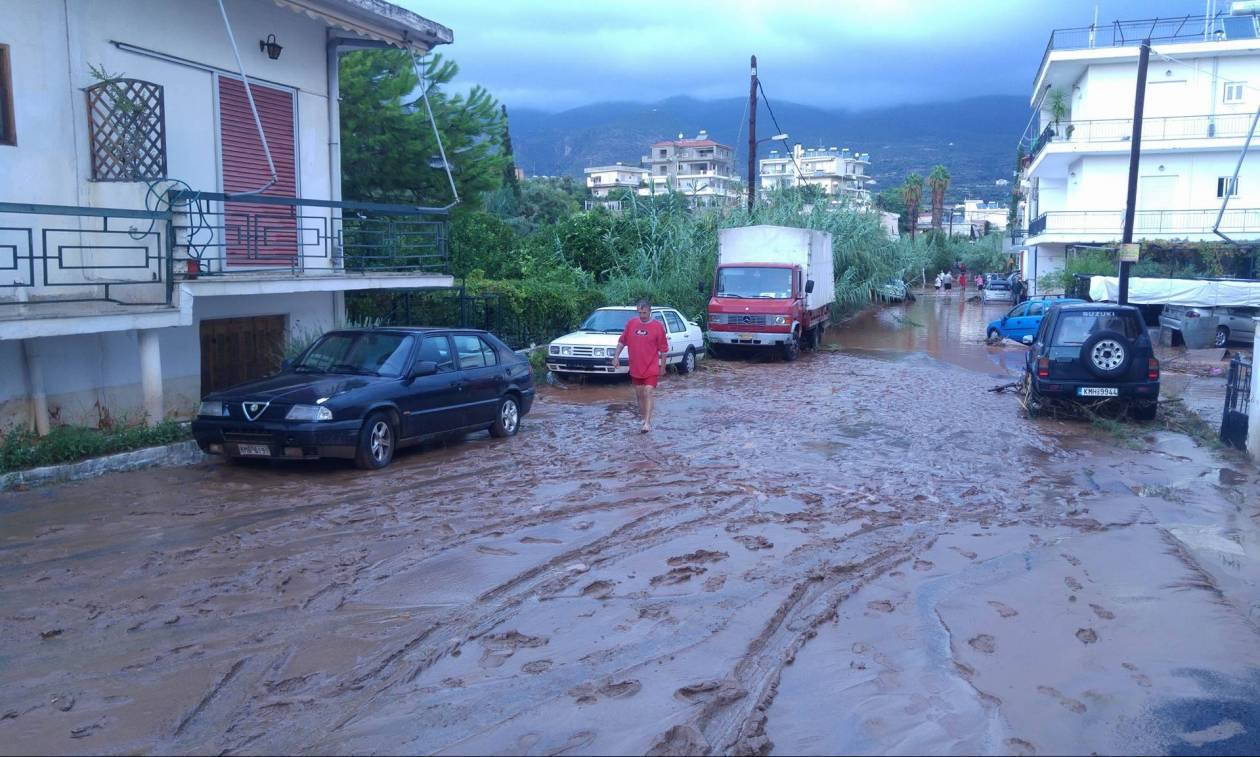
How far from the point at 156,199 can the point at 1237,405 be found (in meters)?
13.6

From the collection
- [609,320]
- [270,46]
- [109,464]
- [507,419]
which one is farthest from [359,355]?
[609,320]

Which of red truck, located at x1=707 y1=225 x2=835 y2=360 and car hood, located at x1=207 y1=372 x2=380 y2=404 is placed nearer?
car hood, located at x1=207 y1=372 x2=380 y2=404

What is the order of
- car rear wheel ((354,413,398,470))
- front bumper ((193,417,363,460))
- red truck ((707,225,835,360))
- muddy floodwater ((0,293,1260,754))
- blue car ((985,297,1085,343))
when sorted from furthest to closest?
1. blue car ((985,297,1085,343))
2. red truck ((707,225,835,360))
3. car rear wheel ((354,413,398,470))
4. front bumper ((193,417,363,460))
5. muddy floodwater ((0,293,1260,754))

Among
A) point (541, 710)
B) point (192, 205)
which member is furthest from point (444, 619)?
point (192, 205)

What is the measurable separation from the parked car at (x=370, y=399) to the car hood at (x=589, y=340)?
551 cm

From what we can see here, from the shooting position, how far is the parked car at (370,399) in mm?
10344

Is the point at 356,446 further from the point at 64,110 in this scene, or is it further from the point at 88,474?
the point at 64,110

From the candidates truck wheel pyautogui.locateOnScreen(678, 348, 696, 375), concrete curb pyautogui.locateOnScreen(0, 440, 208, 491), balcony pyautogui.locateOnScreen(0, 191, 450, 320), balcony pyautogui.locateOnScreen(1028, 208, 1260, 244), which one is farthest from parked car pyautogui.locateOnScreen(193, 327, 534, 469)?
balcony pyautogui.locateOnScreen(1028, 208, 1260, 244)

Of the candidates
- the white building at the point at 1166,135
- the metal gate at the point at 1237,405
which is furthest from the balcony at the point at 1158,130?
the metal gate at the point at 1237,405

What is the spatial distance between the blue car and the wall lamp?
23315mm

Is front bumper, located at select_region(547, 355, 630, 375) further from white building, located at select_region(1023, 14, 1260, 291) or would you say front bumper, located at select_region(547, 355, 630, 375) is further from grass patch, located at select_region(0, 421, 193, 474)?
white building, located at select_region(1023, 14, 1260, 291)

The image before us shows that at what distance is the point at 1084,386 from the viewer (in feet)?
49.8

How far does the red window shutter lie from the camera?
45.6 ft

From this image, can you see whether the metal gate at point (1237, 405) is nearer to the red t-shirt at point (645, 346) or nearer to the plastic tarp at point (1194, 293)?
the red t-shirt at point (645, 346)
